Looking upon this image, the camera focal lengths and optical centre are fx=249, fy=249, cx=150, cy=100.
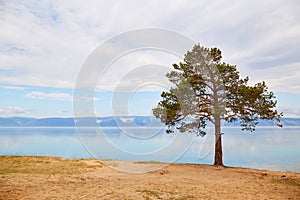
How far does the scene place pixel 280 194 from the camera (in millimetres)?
12156

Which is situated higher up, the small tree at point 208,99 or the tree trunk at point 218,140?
the small tree at point 208,99

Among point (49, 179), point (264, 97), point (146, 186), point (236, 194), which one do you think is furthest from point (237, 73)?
point (49, 179)

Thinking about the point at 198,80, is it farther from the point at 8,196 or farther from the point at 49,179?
the point at 8,196

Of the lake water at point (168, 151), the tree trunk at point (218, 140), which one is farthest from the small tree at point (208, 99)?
the lake water at point (168, 151)

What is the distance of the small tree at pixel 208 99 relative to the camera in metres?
21.2

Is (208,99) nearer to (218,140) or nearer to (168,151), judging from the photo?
(218,140)

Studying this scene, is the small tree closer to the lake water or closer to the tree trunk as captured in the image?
the tree trunk

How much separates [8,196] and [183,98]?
15313mm

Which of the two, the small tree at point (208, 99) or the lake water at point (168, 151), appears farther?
the lake water at point (168, 151)

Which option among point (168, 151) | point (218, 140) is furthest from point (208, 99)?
point (168, 151)

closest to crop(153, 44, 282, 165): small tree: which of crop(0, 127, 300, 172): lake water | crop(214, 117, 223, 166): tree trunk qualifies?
crop(214, 117, 223, 166): tree trunk

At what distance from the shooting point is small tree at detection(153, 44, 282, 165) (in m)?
21.2

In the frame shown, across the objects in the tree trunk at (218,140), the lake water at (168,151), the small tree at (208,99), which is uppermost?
the small tree at (208,99)

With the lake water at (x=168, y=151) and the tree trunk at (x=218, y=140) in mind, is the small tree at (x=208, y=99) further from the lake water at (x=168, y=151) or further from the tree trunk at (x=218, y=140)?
the lake water at (x=168, y=151)
